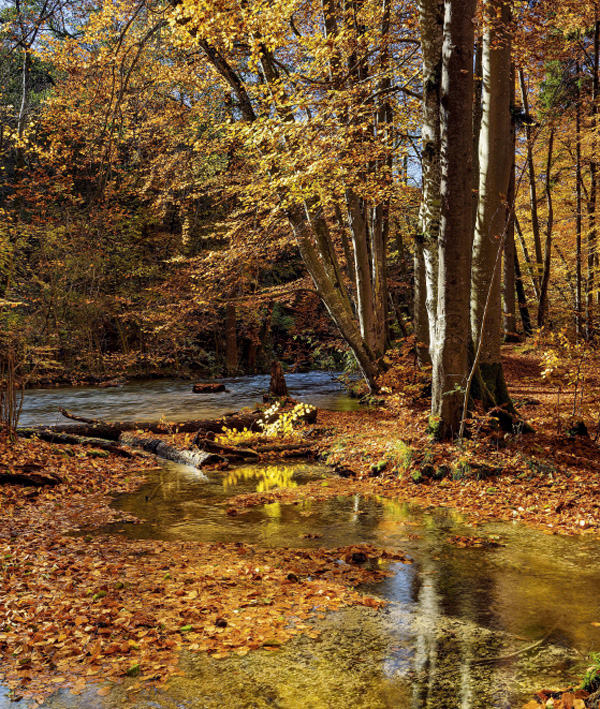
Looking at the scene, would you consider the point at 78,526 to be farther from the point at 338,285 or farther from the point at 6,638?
the point at 338,285

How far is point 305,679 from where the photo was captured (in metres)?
3.62

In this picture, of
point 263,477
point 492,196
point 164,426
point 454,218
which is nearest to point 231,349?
point 164,426

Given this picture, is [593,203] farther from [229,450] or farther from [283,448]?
[229,450]

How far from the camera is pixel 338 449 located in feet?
36.1

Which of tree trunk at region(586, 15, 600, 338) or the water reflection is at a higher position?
tree trunk at region(586, 15, 600, 338)

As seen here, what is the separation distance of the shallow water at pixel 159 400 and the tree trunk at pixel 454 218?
7737 millimetres

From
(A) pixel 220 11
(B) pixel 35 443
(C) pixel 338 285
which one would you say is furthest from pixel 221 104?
(B) pixel 35 443

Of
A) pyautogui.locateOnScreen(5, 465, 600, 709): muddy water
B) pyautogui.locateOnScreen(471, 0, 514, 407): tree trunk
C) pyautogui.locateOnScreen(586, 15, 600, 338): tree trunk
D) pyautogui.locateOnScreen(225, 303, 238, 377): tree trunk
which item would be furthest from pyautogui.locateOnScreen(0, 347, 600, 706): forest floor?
pyautogui.locateOnScreen(225, 303, 238, 377): tree trunk

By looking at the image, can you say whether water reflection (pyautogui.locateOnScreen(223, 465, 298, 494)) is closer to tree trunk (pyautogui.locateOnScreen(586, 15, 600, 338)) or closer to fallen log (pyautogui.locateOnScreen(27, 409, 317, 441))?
fallen log (pyautogui.locateOnScreen(27, 409, 317, 441))

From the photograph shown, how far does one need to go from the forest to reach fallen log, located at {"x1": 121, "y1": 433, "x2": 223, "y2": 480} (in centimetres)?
5

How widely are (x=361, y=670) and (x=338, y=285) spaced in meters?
12.4

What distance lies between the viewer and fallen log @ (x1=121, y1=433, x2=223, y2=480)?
10.7m

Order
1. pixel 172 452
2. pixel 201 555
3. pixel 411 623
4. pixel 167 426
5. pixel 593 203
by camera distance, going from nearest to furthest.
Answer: pixel 411 623, pixel 201 555, pixel 172 452, pixel 167 426, pixel 593 203

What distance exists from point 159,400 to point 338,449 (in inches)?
414
